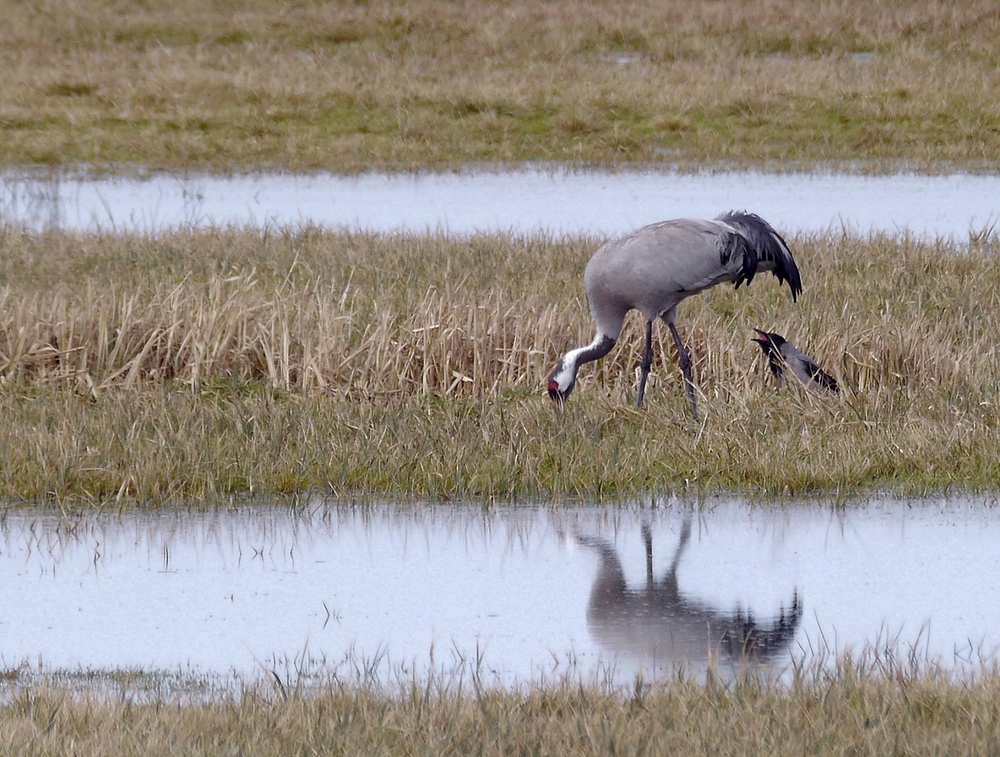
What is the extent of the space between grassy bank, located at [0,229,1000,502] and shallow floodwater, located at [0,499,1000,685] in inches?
14.5

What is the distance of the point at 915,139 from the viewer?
22.9 meters

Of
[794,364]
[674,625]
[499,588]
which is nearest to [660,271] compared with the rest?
[794,364]

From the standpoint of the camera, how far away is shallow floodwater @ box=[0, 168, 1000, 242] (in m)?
16.7

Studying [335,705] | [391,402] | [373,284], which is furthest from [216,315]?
[335,705]

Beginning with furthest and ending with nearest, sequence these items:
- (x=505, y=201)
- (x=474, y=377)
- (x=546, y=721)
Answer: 1. (x=505, y=201)
2. (x=474, y=377)
3. (x=546, y=721)

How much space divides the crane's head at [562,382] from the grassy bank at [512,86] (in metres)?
13.6

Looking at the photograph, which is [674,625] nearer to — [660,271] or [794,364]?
[660,271]

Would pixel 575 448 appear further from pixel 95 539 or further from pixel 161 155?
pixel 161 155

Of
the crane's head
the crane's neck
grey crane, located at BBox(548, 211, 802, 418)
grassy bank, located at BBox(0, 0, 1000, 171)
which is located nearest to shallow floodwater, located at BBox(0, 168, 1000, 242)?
grassy bank, located at BBox(0, 0, 1000, 171)

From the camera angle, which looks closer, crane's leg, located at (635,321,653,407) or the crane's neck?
the crane's neck

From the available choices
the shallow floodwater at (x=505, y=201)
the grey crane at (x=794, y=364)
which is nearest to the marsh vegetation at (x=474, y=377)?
the grey crane at (x=794, y=364)

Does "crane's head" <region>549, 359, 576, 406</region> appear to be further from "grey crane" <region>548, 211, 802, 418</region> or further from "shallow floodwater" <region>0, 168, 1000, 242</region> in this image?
"shallow floodwater" <region>0, 168, 1000, 242</region>

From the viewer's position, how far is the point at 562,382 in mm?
8930

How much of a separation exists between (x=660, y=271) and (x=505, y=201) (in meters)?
10.5
